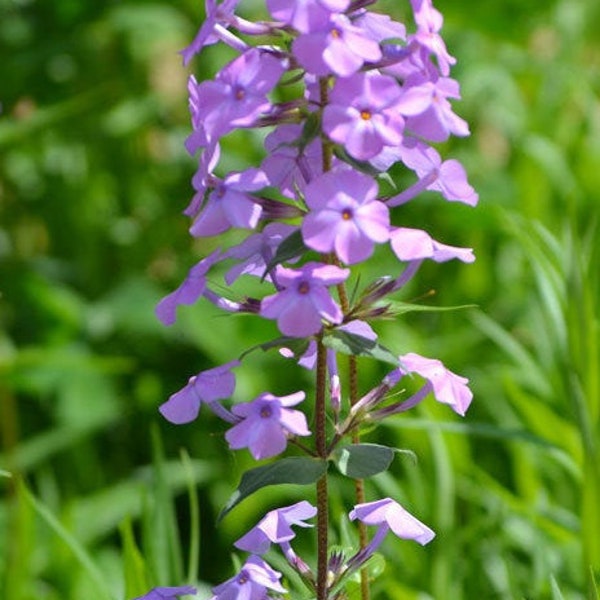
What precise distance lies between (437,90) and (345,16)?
0.26 feet

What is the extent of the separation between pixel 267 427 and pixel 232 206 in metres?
0.14

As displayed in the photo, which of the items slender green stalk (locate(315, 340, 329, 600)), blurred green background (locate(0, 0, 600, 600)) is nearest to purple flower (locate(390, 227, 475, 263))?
slender green stalk (locate(315, 340, 329, 600))

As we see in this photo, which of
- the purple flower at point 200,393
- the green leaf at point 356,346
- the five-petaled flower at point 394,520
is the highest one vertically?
the green leaf at point 356,346

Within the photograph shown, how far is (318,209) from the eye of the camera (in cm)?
86

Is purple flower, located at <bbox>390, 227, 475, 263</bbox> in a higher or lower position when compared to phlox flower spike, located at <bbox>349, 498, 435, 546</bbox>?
higher

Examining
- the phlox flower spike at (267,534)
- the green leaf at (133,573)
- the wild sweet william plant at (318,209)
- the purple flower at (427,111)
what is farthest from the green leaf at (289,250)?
the green leaf at (133,573)

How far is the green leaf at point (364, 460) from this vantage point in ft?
3.05

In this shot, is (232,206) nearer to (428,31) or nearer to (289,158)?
(289,158)

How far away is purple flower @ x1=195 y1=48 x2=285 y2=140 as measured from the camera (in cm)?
88

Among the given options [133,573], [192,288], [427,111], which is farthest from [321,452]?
[133,573]

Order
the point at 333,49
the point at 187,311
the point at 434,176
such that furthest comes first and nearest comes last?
the point at 187,311
the point at 434,176
the point at 333,49

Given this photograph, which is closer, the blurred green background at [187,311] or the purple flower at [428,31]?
the purple flower at [428,31]

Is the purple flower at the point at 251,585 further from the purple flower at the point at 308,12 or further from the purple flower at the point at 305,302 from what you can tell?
the purple flower at the point at 308,12

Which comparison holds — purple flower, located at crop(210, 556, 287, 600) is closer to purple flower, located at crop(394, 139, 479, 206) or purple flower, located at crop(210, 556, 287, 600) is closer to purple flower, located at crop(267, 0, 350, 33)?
purple flower, located at crop(394, 139, 479, 206)
